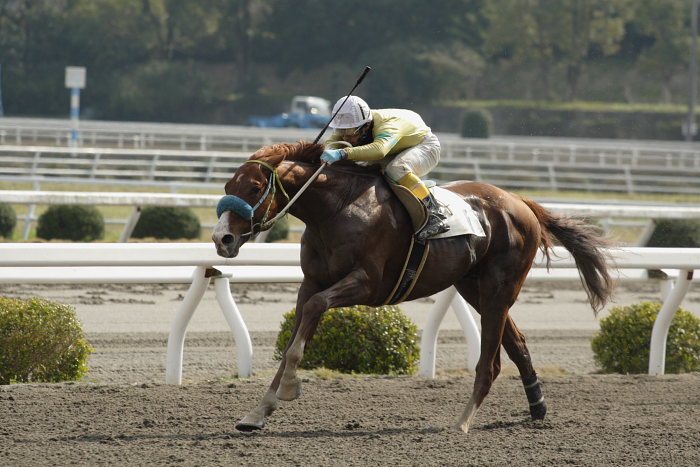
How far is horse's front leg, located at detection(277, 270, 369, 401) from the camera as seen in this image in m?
4.31

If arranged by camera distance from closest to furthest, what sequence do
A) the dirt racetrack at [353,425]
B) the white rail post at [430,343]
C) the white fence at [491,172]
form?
the dirt racetrack at [353,425], the white rail post at [430,343], the white fence at [491,172]

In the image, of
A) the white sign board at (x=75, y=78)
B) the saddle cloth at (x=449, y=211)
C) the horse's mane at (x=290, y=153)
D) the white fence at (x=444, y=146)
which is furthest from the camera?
Answer: the white sign board at (x=75, y=78)

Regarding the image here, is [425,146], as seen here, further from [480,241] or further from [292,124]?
[292,124]

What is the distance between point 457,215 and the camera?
195 inches

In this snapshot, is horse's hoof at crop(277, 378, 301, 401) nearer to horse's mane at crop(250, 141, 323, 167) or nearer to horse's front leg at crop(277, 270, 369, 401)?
horse's front leg at crop(277, 270, 369, 401)

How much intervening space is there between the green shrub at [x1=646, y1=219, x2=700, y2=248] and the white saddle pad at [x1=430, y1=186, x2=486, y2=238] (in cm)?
806

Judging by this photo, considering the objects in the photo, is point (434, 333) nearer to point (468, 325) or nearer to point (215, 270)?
point (468, 325)

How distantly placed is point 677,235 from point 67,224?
7298mm

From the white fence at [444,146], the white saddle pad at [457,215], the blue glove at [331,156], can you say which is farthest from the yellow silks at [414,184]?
the white fence at [444,146]

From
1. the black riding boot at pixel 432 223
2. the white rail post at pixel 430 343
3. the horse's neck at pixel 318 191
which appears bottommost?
the white rail post at pixel 430 343

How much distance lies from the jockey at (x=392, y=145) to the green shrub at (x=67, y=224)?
850cm

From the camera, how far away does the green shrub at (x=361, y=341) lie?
6.00 m

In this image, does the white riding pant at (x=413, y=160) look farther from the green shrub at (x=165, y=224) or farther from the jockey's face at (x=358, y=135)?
the green shrub at (x=165, y=224)

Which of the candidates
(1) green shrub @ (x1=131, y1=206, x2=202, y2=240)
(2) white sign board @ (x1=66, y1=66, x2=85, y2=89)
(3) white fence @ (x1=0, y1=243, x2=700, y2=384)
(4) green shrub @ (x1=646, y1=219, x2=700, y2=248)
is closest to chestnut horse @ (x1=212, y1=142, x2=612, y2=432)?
(3) white fence @ (x1=0, y1=243, x2=700, y2=384)
